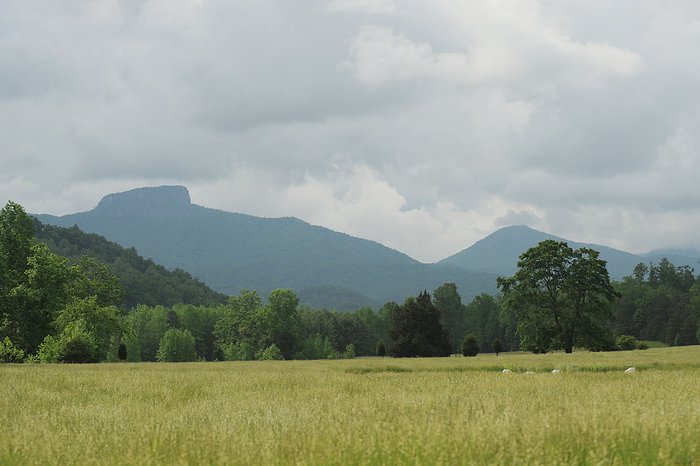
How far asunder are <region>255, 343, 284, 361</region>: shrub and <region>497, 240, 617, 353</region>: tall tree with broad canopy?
44.8 m

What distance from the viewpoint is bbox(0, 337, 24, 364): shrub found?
1547 inches

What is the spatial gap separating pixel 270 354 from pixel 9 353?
52.8 m

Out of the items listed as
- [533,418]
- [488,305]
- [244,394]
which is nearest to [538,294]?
[244,394]

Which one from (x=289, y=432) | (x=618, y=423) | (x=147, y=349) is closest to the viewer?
(x=618, y=423)

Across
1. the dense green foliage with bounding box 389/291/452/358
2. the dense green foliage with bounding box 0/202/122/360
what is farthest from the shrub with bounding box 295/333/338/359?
the dense green foliage with bounding box 0/202/122/360

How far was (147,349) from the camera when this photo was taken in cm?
13175

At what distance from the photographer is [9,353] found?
1645 inches

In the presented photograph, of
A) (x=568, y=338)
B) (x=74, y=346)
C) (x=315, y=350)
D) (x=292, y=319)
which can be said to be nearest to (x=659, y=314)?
(x=315, y=350)

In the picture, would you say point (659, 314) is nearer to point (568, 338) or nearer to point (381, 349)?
point (381, 349)

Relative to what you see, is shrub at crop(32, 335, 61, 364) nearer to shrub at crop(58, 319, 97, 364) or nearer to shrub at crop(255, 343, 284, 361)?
shrub at crop(58, 319, 97, 364)

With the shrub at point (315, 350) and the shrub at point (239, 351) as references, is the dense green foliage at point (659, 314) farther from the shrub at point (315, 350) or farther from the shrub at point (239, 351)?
the shrub at point (239, 351)

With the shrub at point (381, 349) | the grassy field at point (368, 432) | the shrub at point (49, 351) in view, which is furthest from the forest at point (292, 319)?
the grassy field at point (368, 432)

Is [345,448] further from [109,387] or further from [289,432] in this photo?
[109,387]

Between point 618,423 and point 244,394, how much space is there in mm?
9003
